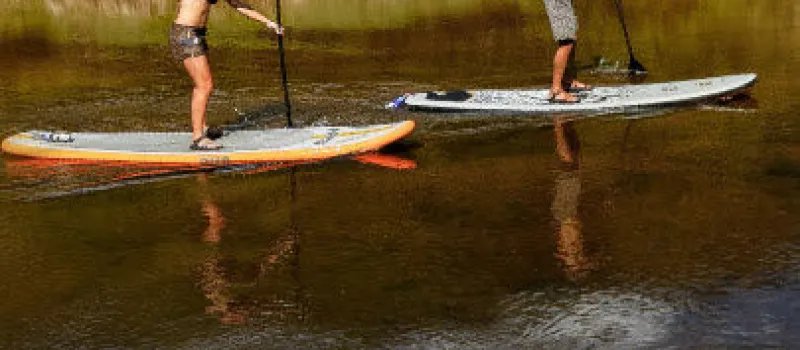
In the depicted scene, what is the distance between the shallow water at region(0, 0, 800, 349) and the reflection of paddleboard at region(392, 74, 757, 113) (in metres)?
0.22

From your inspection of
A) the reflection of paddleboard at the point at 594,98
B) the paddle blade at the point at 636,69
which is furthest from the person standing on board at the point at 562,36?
the paddle blade at the point at 636,69

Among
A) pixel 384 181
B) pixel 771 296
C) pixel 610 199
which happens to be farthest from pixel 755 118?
pixel 771 296

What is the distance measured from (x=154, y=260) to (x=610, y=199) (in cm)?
361

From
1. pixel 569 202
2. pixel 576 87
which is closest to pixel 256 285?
pixel 569 202

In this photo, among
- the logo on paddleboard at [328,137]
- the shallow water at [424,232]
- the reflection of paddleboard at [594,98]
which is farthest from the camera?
the reflection of paddleboard at [594,98]

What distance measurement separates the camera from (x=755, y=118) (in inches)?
420

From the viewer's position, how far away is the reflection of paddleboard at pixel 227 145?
9.24 m

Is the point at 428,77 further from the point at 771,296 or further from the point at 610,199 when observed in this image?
the point at 771,296

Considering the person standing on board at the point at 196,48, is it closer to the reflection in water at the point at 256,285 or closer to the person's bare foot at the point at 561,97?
the reflection in water at the point at 256,285

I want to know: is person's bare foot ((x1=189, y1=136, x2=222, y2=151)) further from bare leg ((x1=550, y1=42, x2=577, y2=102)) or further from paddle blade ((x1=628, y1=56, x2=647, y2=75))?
paddle blade ((x1=628, y1=56, x2=647, y2=75))

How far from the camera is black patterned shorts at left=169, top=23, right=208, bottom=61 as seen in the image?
9289 millimetres

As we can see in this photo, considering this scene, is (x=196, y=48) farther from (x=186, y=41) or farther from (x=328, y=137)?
(x=328, y=137)

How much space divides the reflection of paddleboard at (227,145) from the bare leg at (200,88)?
0.23 metres

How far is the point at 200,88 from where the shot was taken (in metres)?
9.51
